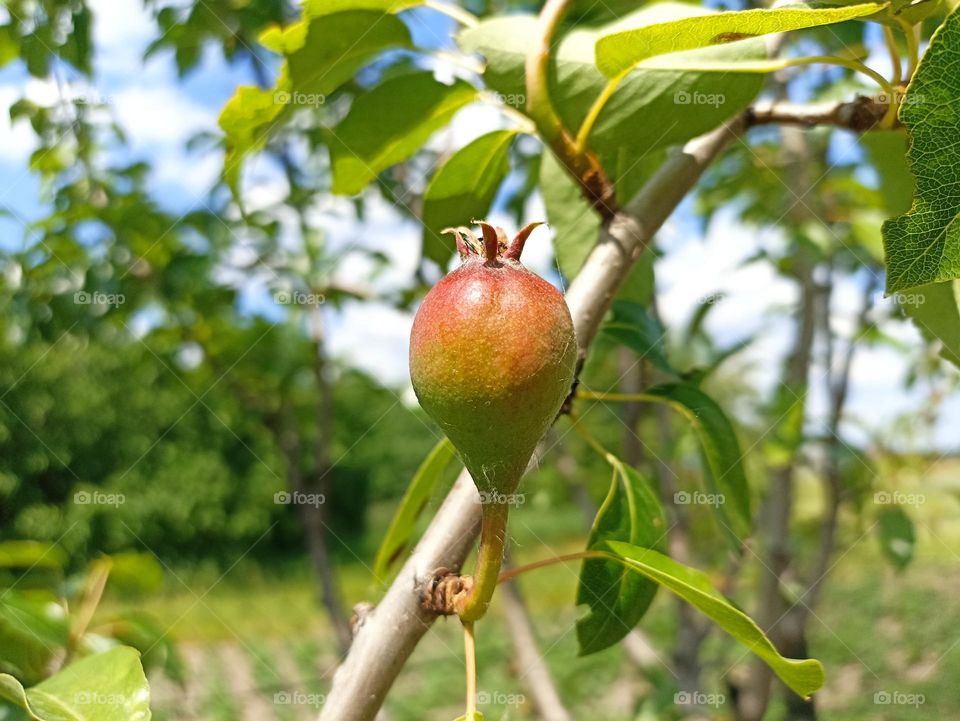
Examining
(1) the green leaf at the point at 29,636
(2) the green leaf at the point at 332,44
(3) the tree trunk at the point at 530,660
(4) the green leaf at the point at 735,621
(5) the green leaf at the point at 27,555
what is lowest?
(3) the tree trunk at the point at 530,660

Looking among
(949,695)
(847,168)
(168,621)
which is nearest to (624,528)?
(847,168)

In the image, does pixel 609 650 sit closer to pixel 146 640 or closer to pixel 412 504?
pixel 146 640

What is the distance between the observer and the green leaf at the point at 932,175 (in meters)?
0.48

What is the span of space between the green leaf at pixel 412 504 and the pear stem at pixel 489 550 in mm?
206

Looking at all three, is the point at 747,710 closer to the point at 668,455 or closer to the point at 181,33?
the point at 668,455

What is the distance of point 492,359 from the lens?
0.43m

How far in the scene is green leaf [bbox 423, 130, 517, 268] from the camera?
0.80m

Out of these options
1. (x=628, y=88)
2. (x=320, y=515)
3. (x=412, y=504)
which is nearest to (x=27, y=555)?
(x=320, y=515)

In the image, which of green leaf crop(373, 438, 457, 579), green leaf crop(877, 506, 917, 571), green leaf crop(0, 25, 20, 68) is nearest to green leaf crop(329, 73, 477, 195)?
green leaf crop(373, 438, 457, 579)

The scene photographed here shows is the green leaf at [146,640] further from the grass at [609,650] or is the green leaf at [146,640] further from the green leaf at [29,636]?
the grass at [609,650]

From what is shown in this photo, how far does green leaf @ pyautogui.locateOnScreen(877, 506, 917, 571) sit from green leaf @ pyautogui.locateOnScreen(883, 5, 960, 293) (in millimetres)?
1758

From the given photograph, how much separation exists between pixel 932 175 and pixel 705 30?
0.17m

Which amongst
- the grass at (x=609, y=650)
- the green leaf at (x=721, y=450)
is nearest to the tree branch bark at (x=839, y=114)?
the green leaf at (x=721, y=450)

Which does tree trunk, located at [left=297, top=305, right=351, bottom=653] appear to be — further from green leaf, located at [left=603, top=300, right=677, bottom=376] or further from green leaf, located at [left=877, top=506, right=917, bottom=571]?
green leaf, located at [left=877, top=506, right=917, bottom=571]
